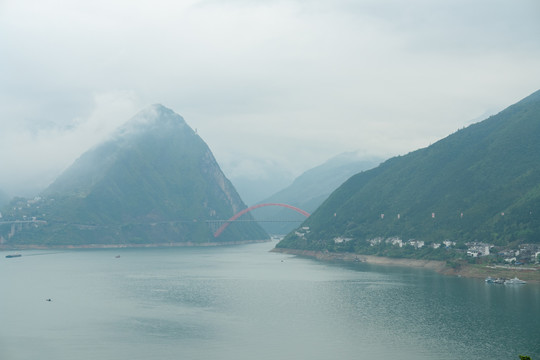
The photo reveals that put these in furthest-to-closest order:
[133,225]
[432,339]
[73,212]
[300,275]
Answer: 1. [133,225]
2. [73,212]
3. [300,275]
4. [432,339]

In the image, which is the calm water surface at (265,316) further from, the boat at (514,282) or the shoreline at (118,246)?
the shoreline at (118,246)

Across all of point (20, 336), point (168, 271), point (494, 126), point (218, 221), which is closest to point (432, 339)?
point (20, 336)

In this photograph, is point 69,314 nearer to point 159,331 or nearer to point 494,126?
point 159,331

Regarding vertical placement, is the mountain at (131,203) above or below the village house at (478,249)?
above

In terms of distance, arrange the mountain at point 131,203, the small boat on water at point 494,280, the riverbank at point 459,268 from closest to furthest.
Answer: the small boat on water at point 494,280
the riverbank at point 459,268
the mountain at point 131,203

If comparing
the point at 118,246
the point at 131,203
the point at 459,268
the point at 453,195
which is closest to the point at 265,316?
the point at 459,268

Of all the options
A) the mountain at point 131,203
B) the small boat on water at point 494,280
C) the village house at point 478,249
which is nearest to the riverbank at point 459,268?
the small boat on water at point 494,280

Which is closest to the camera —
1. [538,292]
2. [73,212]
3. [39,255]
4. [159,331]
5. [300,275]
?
[159,331]
